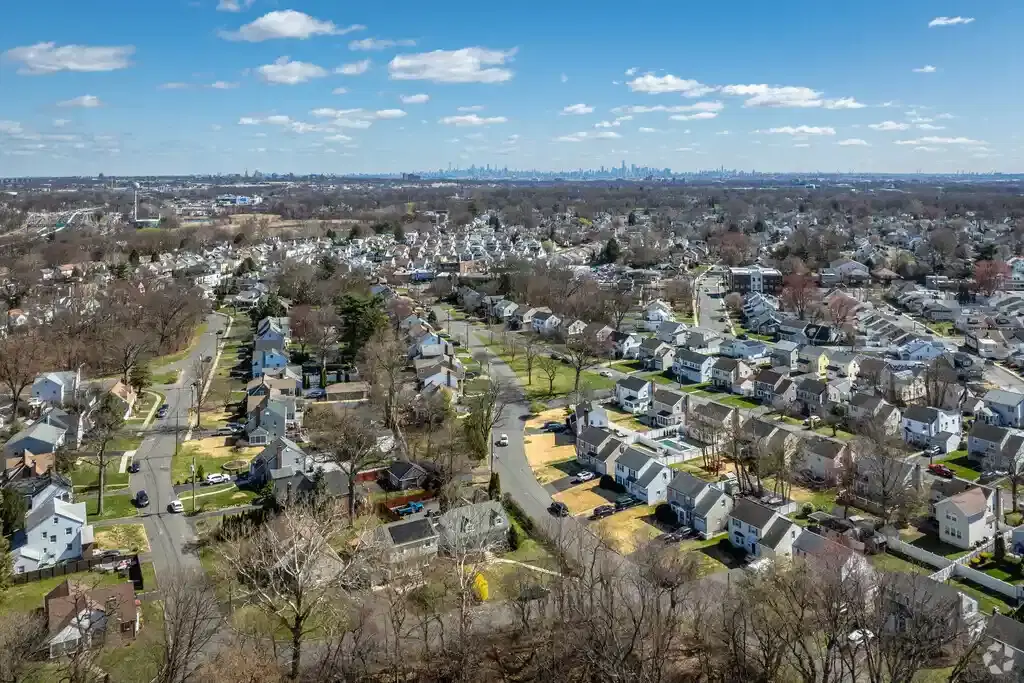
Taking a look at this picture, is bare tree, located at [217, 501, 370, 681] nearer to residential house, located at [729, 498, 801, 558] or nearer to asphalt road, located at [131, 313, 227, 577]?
asphalt road, located at [131, 313, 227, 577]

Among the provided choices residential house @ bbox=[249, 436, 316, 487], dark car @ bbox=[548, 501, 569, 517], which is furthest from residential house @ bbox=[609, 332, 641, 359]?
residential house @ bbox=[249, 436, 316, 487]

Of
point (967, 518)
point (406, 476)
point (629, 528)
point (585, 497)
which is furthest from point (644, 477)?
point (967, 518)

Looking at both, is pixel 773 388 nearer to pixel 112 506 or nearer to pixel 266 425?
pixel 266 425

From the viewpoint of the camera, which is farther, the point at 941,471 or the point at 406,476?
the point at 941,471

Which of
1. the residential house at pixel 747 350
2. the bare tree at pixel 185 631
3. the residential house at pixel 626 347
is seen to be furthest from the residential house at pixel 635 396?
the bare tree at pixel 185 631

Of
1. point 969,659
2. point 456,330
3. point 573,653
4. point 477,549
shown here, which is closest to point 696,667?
point 573,653

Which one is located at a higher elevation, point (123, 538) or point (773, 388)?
point (773, 388)
